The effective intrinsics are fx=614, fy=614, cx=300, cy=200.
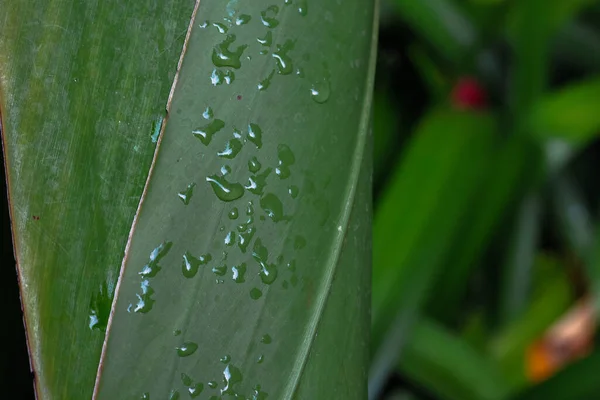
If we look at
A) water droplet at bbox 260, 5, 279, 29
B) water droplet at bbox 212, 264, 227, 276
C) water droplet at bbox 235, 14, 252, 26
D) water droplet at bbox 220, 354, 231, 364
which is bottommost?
water droplet at bbox 220, 354, 231, 364

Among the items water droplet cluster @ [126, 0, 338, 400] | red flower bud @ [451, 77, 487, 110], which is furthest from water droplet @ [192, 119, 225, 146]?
red flower bud @ [451, 77, 487, 110]

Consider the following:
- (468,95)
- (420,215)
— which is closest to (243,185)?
(420,215)

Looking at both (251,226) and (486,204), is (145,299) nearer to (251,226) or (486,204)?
(251,226)

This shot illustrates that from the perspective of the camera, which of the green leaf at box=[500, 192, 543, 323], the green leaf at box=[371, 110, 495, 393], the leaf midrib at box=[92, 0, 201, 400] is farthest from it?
the green leaf at box=[500, 192, 543, 323]

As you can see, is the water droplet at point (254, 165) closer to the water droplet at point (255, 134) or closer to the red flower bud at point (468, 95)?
the water droplet at point (255, 134)

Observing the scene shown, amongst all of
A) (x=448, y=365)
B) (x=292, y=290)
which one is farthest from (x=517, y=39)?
(x=292, y=290)

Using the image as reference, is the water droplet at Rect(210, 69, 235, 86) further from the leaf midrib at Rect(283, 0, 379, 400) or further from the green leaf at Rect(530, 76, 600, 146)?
the green leaf at Rect(530, 76, 600, 146)

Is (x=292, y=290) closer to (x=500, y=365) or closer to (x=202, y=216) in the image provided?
(x=202, y=216)
